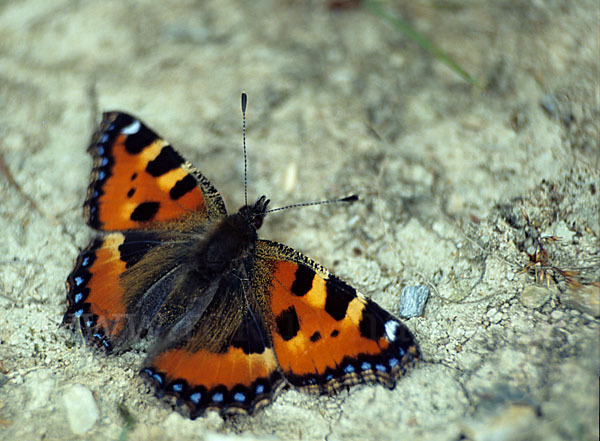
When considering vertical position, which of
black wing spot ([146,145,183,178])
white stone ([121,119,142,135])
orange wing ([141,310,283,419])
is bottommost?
orange wing ([141,310,283,419])

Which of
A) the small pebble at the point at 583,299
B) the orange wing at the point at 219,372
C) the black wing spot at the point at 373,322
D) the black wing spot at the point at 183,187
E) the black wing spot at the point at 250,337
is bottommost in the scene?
the orange wing at the point at 219,372

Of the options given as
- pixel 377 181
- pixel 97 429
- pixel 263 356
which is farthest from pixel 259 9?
pixel 97 429

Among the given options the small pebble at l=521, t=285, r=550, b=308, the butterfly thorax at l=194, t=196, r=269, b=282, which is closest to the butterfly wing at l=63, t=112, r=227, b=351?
the butterfly thorax at l=194, t=196, r=269, b=282

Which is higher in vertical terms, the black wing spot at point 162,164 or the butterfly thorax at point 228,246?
the black wing spot at point 162,164

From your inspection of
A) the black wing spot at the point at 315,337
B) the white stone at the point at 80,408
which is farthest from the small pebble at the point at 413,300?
the white stone at the point at 80,408

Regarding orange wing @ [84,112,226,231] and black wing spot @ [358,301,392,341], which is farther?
orange wing @ [84,112,226,231]

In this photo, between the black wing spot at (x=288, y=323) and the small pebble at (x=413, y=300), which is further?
the small pebble at (x=413, y=300)

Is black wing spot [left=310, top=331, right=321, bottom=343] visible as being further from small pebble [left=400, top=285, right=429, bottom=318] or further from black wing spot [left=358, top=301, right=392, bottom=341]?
small pebble [left=400, top=285, right=429, bottom=318]

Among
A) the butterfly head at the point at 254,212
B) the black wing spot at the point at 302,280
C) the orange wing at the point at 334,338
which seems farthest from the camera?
the butterfly head at the point at 254,212

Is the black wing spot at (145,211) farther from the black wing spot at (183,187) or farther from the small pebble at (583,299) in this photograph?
the small pebble at (583,299)
